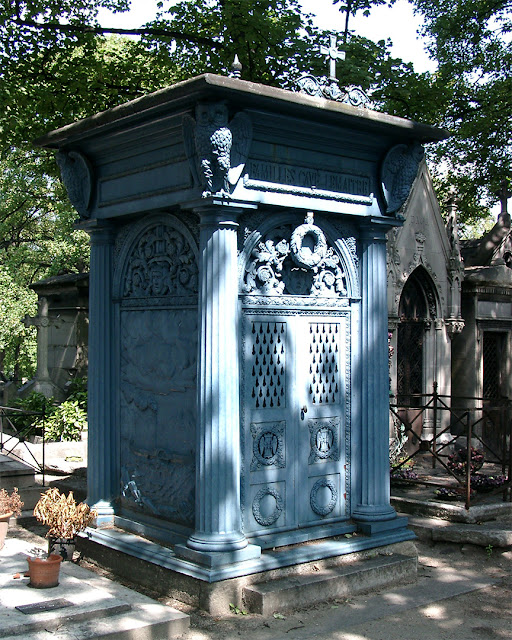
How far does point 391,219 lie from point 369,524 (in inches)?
116

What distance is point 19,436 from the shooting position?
13.5 metres

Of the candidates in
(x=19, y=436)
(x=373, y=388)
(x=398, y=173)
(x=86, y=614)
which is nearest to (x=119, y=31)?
(x=19, y=436)

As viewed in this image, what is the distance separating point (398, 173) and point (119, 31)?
8.71m

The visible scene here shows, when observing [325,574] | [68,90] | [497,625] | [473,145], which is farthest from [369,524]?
[473,145]

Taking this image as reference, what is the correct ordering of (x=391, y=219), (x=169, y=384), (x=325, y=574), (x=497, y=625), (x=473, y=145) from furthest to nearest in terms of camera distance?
(x=473, y=145) → (x=391, y=219) → (x=169, y=384) → (x=325, y=574) → (x=497, y=625)

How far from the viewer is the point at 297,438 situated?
7.39 metres

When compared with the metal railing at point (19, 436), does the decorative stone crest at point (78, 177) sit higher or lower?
higher

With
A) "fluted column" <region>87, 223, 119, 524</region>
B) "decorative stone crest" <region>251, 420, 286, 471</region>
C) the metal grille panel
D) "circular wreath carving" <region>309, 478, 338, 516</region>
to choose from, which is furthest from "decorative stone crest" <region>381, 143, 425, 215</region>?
the metal grille panel

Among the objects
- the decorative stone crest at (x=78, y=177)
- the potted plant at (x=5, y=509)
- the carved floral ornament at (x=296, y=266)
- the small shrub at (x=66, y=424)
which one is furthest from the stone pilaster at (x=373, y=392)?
the small shrub at (x=66, y=424)

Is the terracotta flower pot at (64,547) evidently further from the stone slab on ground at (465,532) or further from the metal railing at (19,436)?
the metal railing at (19,436)

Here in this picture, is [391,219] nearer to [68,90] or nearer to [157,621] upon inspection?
[157,621]

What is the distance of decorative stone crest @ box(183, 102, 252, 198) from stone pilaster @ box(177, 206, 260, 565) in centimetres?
25

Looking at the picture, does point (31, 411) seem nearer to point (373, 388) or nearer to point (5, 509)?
point (5, 509)

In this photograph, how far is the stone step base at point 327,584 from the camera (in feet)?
21.1
